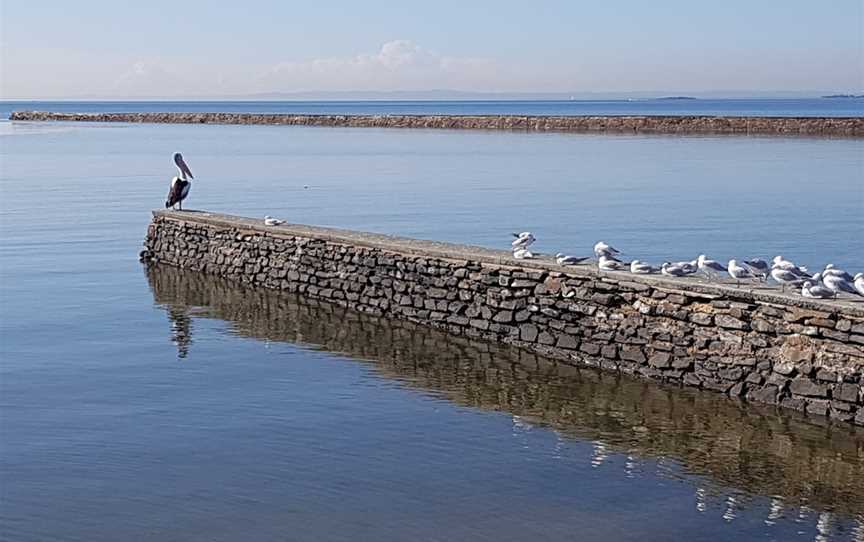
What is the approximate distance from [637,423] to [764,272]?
7.77 ft

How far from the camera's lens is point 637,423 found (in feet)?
40.7

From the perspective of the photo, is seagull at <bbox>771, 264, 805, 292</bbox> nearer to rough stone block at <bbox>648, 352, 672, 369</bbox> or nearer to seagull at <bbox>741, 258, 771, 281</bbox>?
seagull at <bbox>741, 258, 771, 281</bbox>

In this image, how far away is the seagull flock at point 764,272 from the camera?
12.3 metres

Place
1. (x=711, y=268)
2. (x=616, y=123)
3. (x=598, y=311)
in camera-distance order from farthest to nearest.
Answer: (x=616, y=123) < (x=598, y=311) < (x=711, y=268)

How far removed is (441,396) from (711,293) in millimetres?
3189

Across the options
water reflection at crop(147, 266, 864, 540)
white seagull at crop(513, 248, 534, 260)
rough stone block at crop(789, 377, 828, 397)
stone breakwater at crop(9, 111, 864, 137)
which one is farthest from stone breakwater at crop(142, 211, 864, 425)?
stone breakwater at crop(9, 111, 864, 137)

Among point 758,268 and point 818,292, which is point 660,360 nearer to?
point 758,268

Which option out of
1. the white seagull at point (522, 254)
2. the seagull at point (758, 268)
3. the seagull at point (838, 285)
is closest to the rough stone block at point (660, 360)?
the seagull at point (758, 268)

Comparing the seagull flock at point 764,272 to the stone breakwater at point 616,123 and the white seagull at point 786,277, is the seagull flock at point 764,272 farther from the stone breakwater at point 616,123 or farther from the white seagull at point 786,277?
the stone breakwater at point 616,123

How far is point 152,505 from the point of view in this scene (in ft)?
32.8

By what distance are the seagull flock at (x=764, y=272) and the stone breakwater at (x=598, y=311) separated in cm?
19

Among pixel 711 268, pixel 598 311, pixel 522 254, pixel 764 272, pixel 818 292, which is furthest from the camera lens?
pixel 522 254

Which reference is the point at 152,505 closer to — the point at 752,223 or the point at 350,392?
the point at 350,392

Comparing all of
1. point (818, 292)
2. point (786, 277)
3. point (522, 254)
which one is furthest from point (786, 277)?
point (522, 254)
